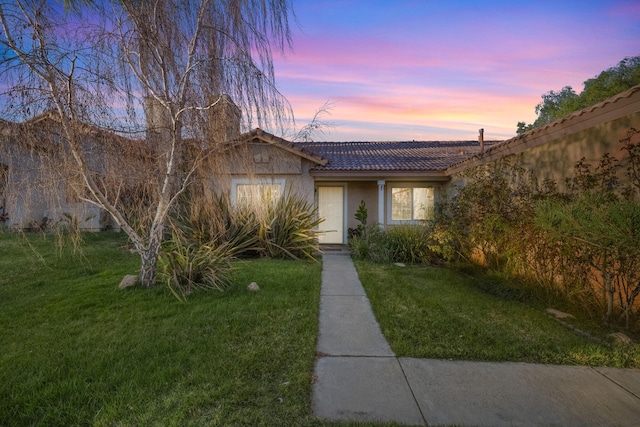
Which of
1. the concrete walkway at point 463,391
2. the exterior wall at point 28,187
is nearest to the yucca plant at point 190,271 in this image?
the exterior wall at point 28,187

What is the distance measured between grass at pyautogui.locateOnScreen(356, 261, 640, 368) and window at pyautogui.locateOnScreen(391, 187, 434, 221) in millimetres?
6396

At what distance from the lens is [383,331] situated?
4.51 metres

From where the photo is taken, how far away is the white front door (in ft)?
44.8

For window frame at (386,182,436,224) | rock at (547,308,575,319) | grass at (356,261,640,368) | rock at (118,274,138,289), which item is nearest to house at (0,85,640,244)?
window frame at (386,182,436,224)

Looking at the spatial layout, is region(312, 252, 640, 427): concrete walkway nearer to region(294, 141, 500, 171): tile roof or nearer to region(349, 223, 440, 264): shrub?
region(349, 223, 440, 264): shrub

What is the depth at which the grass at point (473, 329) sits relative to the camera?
3.74 metres

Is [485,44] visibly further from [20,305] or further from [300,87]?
[20,305]

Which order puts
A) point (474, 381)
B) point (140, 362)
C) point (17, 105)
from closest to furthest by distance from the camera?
point (474, 381) → point (140, 362) → point (17, 105)

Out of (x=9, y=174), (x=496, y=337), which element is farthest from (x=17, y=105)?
(x=496, y=337)

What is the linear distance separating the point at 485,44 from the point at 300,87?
6622mm

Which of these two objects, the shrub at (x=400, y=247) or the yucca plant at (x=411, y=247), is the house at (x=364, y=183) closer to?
the shrub at (x=400, y=247)

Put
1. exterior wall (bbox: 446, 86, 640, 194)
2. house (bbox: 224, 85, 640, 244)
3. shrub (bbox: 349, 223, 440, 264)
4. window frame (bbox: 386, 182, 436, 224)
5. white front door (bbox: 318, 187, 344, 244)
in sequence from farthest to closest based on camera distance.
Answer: white front door (bbox: 318, 187, 344, 244), window frame (bbox: 386, 182, 436, 224), shrub (bbox: 349, 223, 440, 264), house (bbox: 224, 85, 640, 244), exterior wall (bbox: 446, 86, 640, 194)

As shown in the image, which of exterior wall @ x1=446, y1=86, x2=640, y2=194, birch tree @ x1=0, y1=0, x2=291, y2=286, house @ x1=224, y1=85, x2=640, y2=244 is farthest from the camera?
house @ x1=224, y1=85, x2=640, y2=244

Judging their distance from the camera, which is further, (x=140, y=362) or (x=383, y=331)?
(x=383, y=331)
